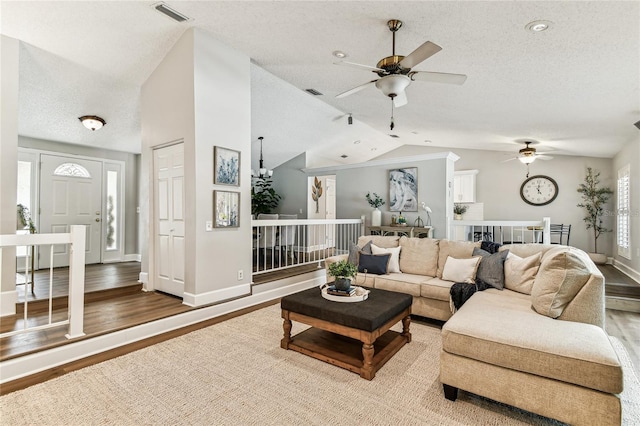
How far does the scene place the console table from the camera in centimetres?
674

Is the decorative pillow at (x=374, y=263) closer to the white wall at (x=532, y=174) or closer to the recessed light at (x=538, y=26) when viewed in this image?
the recessed light at (x=538, y=26)

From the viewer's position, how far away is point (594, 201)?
290 inches

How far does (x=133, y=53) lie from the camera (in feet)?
13.2

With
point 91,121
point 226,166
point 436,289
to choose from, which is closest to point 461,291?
point 436,289

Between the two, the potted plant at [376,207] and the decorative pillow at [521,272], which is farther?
the potted plant at [376,207]

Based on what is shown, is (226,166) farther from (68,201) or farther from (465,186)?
(465,186)

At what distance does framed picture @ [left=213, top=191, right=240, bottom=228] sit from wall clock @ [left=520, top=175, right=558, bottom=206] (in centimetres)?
762

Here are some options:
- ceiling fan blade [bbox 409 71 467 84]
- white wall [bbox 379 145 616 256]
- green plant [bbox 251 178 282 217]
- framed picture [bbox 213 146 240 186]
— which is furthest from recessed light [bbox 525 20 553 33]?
green plant [bbox 251 178 282 217]

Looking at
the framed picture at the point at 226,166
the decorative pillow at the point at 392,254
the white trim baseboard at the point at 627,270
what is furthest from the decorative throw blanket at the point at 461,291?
the white trim baseboard at the point at 627,270

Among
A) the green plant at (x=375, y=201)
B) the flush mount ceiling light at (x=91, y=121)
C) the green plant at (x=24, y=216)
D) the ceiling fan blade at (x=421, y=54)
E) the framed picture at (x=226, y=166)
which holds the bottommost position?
the green plant at (x=24, y=216)

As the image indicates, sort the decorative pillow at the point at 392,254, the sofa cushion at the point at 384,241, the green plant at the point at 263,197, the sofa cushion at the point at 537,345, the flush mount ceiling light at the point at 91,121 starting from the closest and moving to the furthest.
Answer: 1. the sofa cushion at the point at 537,345
2. the decorative pillow at the point at 392,254
3. the sofa cushion at the point at 384,241
4. the flush mount ceiling light at the point at 91,121
5. the green plant at the point at 263,197

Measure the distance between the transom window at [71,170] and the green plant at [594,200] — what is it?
36.3ft

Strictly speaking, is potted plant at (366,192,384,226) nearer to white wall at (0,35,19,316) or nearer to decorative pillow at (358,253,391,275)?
decorative pillow at (358,253,391,275)

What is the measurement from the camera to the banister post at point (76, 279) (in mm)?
2754
